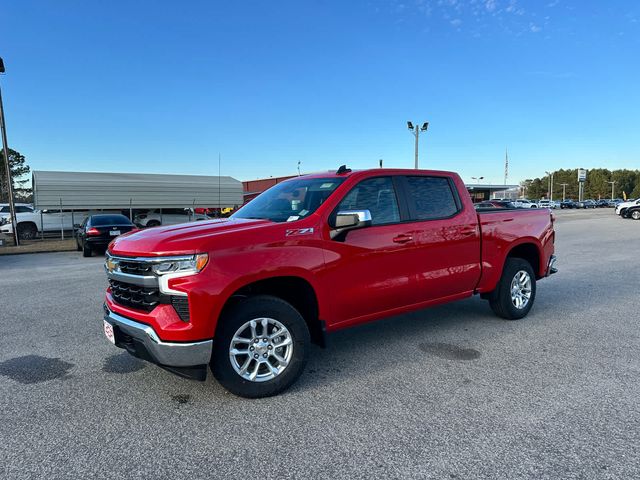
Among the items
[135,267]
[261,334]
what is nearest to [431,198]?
[261,334]

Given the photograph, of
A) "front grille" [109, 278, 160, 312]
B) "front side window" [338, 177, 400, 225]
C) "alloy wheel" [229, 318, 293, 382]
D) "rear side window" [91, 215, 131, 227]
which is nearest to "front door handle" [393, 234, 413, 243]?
"front side window" [338, 177, 400, 225]

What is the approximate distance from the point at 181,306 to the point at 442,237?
275 cm

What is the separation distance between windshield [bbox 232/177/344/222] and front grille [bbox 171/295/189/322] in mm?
1138

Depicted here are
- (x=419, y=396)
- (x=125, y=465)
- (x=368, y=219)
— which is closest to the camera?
(x=125, y=465)

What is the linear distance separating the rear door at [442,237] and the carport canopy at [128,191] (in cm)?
1720

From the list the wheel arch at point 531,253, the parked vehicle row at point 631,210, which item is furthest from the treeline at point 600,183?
the wheel arch at point 531,253

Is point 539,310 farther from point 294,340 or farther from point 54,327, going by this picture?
point 54,327

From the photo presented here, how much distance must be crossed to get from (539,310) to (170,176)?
83.7 ft

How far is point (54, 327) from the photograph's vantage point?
5.69 meters

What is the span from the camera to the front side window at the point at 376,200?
4.20 metres

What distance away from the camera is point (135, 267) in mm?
3477

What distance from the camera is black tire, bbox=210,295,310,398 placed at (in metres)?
3.38

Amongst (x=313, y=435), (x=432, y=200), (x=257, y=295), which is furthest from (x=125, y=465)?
(x=432, y=200)

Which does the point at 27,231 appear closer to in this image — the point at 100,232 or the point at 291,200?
the point at 100,232
